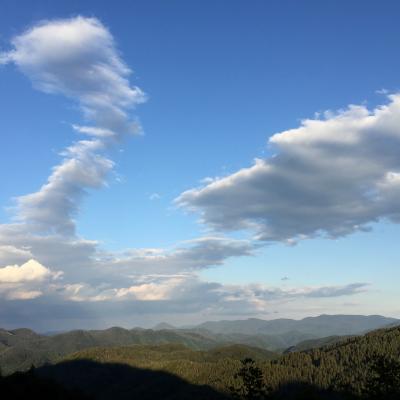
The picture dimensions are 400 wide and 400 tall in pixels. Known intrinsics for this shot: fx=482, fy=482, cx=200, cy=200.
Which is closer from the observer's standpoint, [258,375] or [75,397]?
[258,375]

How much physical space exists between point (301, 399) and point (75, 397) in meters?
87.5

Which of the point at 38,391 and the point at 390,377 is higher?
the point at 390,377

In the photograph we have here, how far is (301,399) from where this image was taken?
156 metres

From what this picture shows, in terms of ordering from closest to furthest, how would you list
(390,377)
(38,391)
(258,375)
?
(390,377) < (258,375) < (38,391)

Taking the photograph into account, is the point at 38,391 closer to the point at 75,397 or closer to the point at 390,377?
the point at 75,397

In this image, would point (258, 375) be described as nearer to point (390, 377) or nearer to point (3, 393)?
A: point (390, 377)

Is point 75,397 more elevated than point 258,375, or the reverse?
point 258,375

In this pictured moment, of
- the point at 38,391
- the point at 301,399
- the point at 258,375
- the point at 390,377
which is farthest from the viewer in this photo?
the point at 38,391

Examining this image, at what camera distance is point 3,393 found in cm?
15862

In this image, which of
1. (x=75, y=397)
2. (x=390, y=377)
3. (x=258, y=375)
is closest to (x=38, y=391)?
(x=75, y=397)

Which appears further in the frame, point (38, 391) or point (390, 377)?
point (38, 391)

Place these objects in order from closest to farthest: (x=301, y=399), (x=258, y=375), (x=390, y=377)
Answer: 1. (x=390, y=377)
2. (x=258, y=375)
3. (x=301, y=399)

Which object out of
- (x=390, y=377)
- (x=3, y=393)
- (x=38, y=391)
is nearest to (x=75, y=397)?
(x=38, y=391)

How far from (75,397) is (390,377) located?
123490 mm
